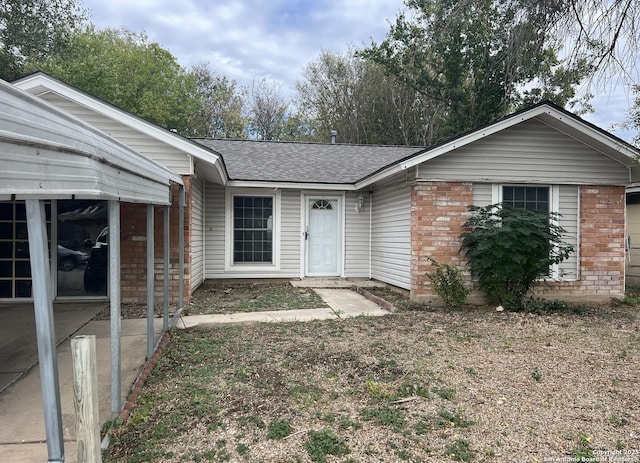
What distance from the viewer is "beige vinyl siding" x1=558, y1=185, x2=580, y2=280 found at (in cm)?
834

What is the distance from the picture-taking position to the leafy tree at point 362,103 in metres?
25.1

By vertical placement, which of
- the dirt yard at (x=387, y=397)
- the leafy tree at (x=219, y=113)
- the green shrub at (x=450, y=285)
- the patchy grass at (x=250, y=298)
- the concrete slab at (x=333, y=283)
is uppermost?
the leafy tree at (x=219, y=113)

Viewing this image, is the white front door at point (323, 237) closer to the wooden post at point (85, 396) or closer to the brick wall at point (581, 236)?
the brick wall at point (581, 236)

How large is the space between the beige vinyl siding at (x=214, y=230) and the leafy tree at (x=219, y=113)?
17.5 m

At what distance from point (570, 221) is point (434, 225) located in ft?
9.52

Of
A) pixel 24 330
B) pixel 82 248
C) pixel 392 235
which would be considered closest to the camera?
pixel 24 330

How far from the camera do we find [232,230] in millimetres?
10281

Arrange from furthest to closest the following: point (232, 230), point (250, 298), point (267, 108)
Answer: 1. point (267, 108)
2. point (232, 230)
3. point (250, 298)

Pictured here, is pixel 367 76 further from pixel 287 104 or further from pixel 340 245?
pixel 340 245

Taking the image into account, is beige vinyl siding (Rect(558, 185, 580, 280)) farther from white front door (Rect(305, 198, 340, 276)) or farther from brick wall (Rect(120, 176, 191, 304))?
brick wall (Rect(120, 176, 191, 304))

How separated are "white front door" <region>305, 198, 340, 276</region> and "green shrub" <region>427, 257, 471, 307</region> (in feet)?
11.6

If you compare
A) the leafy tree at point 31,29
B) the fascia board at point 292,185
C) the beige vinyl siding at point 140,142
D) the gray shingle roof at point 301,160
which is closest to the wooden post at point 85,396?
the beige vinyl siding at point 140,142

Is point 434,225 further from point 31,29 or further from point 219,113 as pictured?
point 219,113

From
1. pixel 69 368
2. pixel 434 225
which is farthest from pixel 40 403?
pixel 434 225
